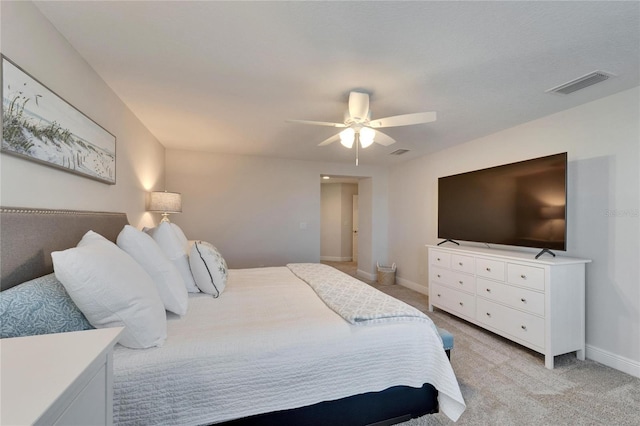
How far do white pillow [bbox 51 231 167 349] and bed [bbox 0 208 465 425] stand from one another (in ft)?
0.31

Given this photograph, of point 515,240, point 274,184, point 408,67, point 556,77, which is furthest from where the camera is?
point 274,184

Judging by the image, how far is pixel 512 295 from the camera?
2541 mm

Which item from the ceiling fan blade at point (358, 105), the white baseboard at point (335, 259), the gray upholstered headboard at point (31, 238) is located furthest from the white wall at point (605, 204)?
the white baseboard at point (335, 259)

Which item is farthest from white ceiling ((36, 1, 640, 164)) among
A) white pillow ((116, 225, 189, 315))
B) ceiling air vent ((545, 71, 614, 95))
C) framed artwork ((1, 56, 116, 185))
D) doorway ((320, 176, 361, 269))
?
doorway ((320, 176, 361, 269))

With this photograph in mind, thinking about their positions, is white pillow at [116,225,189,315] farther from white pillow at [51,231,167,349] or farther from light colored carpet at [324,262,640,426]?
light colored carpet at [324,262,640,426]

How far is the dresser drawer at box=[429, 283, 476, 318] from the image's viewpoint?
2.99m

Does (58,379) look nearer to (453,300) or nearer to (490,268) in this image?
(490,268)

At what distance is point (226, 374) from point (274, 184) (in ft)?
12.0

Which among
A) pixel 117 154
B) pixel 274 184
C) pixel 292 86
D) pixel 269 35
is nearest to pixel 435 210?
pixel 274 184

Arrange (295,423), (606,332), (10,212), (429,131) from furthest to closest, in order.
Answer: (429,131), (606,332), (295,423), (10,212)

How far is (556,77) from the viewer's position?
2.00 m

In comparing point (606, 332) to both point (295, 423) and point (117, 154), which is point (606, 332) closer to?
point (295, 423)

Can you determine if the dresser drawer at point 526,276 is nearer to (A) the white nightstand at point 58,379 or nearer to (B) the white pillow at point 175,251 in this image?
(B) the white pillow at point 175,251

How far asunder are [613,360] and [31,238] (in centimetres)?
409
